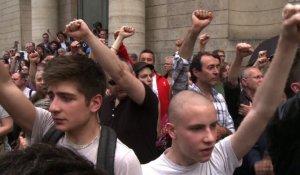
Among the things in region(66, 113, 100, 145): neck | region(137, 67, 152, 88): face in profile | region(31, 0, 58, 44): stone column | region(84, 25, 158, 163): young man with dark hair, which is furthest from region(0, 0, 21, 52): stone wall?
region(66, 113, 100, 145): neck

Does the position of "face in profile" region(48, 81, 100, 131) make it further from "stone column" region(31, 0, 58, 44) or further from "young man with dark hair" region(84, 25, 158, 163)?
"stone column" region(31, 0, 58, 44)

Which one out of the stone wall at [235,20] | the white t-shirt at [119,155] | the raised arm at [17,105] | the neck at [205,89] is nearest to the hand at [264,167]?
the neck at [205,89]

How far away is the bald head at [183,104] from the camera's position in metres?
2.26

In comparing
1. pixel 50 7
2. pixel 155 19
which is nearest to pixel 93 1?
pixel 50 7

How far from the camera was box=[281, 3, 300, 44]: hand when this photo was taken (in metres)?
1.72

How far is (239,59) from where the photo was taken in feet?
14.1

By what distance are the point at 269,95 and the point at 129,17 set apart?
9.20 m

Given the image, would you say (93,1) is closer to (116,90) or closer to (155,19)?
(155,19)

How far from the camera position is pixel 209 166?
2.28 metres

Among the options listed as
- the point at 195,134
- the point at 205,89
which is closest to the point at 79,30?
the point at 195,134

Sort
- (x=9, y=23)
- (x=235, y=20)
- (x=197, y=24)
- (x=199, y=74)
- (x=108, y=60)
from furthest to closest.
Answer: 1. (x=9, y=23)
2. (x=235, y=20)
3. (x=199, y=74)
4. (x=197, y=24)
5. (x=108, y=60)

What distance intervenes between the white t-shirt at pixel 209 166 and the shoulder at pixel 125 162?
0.58 ft

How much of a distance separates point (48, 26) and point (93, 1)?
79.4 inches

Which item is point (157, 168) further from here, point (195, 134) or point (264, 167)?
point (264, 167)
